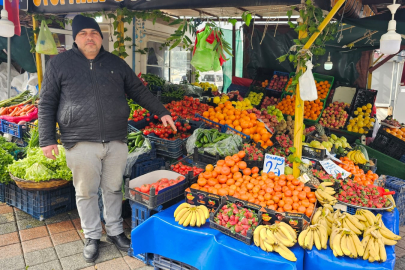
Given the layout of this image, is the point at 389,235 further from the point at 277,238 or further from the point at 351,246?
the point at 277,238

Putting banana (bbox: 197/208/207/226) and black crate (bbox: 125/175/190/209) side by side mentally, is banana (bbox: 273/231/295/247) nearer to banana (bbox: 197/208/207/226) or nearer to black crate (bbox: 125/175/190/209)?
banana (bbox: 197/208/207/226)

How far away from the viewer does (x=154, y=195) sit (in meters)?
3.29

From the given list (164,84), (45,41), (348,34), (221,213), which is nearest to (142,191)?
(221,213)

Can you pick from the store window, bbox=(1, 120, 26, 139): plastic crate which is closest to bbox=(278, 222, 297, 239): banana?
bbox=(1, 120, 26, 139): plastic crate

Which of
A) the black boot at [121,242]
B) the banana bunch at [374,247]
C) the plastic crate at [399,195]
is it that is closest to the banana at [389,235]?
the banana bunch at [374,247]

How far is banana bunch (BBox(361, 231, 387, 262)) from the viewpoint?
2.62 m

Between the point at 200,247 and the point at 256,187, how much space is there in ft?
2.89

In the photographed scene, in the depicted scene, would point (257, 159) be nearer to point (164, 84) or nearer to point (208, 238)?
point (208, 238)

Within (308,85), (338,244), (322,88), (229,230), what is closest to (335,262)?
(338,244)

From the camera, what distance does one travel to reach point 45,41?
562cm

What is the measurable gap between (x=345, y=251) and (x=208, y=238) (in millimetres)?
1164

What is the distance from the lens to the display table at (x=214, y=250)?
2.64 metres

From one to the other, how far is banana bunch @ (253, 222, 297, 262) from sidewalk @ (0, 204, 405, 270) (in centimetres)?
135

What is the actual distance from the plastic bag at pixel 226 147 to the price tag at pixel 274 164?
0.56 m
